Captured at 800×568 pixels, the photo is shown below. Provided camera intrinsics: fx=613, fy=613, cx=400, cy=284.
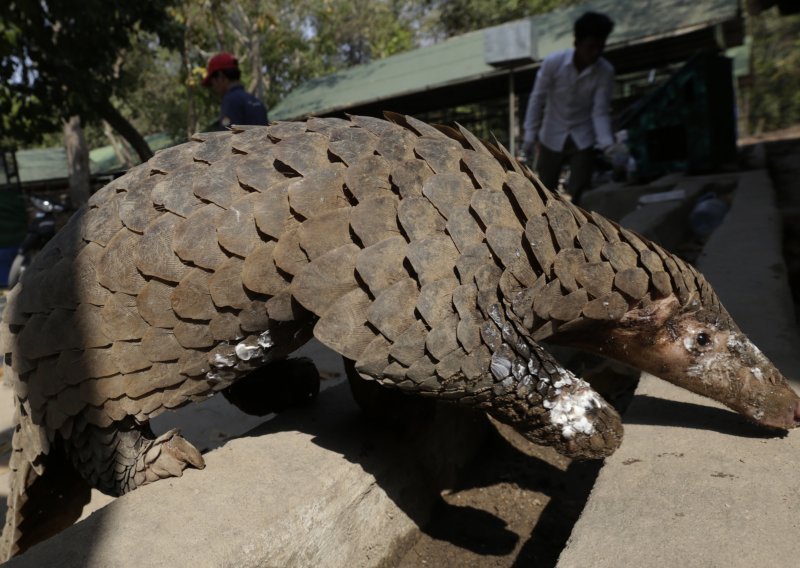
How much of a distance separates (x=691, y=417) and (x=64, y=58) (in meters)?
7.45

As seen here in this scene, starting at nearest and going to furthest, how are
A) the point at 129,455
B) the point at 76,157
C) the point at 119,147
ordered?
the point at 129,455, the point at 76,157, the point at 119,147

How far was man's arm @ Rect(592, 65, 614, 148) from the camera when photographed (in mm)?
4477

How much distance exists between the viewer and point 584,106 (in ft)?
15.1

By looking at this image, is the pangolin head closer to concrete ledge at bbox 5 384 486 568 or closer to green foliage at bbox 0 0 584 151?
concrete ledge at bbox 5 384 486 568

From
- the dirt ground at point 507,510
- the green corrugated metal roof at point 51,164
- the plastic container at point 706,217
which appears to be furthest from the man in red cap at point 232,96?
the green corrugated metal roof at point 51,164

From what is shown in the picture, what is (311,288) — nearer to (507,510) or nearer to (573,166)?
(507,510)

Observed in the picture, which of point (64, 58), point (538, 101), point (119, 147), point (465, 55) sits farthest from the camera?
point (119, 147)

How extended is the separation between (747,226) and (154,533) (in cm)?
409

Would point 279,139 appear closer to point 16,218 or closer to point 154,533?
point 154,533

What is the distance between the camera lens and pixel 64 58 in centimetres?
692

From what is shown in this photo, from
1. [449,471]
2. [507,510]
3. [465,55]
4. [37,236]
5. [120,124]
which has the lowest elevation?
[507,510]

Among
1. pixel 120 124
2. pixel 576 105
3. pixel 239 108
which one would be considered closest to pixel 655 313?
pixel 239 108

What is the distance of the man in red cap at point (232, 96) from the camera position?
393cm

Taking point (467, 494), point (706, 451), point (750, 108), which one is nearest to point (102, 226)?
point (467, 494)
